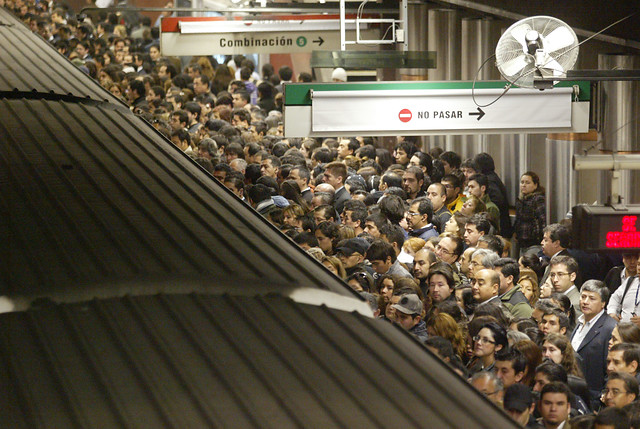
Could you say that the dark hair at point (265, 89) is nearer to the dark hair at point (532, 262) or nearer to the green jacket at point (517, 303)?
the dark hair at point (532, 262)

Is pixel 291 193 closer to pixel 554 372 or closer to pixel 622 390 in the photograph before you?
pixel 554 372

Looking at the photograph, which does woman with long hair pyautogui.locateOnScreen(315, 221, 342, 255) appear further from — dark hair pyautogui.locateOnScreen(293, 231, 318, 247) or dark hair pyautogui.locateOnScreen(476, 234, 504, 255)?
dark hair pyautogui.locateOnScreen(476, 234, 504, 255)

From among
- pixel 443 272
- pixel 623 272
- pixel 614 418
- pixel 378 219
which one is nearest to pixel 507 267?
pixel 443 272

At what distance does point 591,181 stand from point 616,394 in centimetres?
599

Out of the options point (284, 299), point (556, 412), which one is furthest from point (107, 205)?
point (556, 412)

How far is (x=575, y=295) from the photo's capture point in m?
8.20

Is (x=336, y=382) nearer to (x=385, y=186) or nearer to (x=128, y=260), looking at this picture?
(x=128, y=260)

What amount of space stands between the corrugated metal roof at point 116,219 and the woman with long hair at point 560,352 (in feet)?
8.55

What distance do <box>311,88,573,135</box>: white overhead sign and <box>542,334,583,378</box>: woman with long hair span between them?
2850 millimetres

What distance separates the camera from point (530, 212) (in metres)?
11.0

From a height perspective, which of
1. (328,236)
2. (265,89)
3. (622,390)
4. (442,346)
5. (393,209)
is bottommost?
(622,390)

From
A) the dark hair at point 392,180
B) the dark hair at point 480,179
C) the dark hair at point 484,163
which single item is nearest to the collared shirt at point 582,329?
the dark hair at point 480,179

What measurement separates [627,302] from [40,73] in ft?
15.5

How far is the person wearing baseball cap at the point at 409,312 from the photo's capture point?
7.02 m
